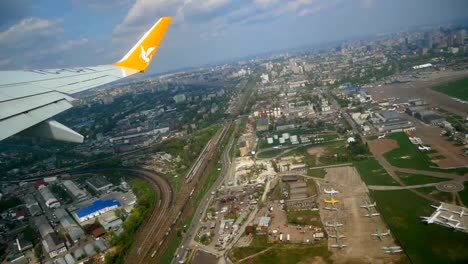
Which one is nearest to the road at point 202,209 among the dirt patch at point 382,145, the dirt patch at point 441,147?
the dirt patch at point 382,145

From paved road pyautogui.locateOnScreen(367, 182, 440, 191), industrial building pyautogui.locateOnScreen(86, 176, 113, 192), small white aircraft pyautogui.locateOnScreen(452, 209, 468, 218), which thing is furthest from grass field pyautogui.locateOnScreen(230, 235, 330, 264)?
industrial building pyautogui.locateOnScreen(86, 176, 113, 192)

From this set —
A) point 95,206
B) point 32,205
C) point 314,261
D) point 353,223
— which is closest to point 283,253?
point 314,261

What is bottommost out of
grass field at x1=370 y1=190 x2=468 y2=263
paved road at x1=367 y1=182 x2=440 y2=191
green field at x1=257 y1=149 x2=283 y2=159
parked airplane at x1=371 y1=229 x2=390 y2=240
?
grass field at x1=370 y1=190 x2=468 y2=263

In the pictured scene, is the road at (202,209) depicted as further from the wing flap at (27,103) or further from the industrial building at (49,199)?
the industrial building at (49,199)

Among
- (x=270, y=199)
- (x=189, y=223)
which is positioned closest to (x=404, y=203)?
(x=270, y=199)

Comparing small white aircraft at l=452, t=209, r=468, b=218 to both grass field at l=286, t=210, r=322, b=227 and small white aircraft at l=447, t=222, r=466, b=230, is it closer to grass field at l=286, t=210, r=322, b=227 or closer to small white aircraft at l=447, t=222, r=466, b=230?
small white aircraft at l=447, t=222, r=466, b=230

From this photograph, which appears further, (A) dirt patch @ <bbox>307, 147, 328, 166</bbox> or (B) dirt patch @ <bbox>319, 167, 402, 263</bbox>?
(A) dirt patch @ <bbox>307, 147, 328, 166</bbox>
